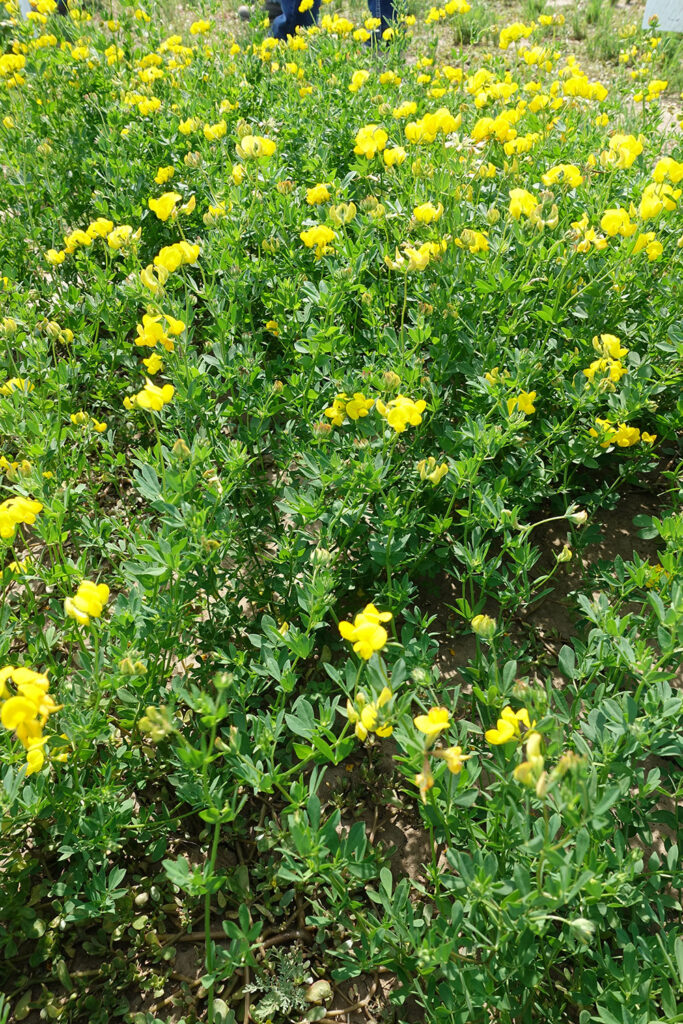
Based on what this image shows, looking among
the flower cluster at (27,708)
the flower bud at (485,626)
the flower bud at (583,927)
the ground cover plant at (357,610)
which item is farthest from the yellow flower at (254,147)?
the flower bud at (583,927)

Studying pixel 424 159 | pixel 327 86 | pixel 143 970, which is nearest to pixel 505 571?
pixel 143 970

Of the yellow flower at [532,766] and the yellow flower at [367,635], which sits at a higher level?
the yellow flower at [367,635]

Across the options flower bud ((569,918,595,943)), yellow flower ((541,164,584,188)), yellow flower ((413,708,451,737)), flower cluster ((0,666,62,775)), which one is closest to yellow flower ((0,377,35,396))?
flower cluster ((0,666,62,775))

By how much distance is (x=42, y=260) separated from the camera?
12.6ft

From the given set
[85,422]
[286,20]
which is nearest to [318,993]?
[85,422]

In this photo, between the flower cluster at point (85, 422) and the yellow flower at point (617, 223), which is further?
the flower cluster at point (85, 422)

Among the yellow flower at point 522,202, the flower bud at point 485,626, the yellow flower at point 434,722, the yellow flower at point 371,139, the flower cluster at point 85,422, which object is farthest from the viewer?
the yellow flower at point 371,139

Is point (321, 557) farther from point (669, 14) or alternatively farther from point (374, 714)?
point (669, 14)

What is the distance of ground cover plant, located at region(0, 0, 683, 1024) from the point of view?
1605 mm

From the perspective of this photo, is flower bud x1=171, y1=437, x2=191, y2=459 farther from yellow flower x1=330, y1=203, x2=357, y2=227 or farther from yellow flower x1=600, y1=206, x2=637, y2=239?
yellow flower x1=600, y1=206, x2=637, y2=239

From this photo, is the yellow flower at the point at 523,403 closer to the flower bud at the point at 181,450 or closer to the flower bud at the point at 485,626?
the flower bud at the point at 485,626

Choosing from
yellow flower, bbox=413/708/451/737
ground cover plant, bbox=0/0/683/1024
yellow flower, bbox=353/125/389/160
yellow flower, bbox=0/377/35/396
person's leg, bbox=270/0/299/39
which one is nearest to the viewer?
yellow flower, bbox=413/708/451/737

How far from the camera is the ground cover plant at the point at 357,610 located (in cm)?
161

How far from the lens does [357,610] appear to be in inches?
95.4
